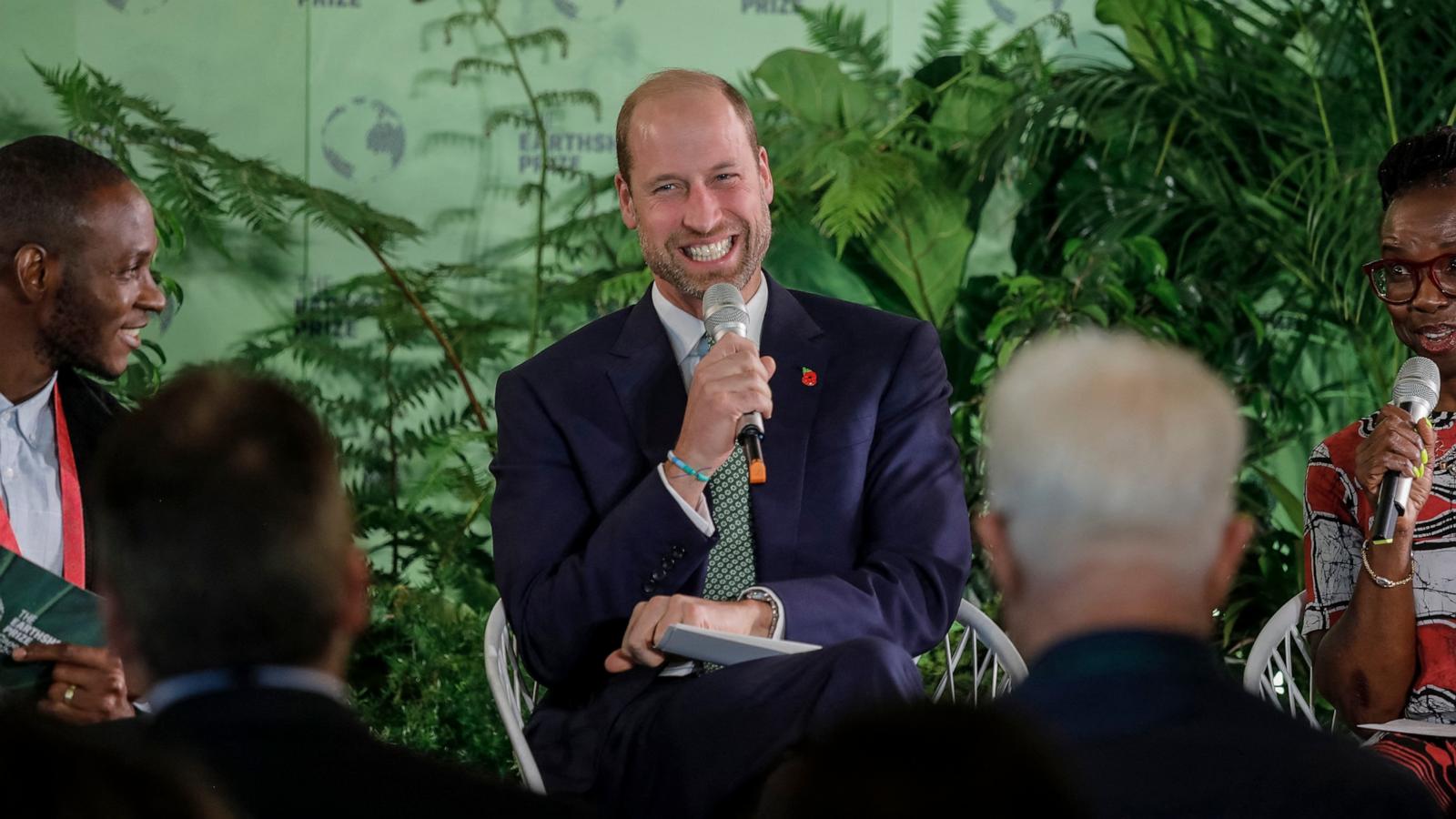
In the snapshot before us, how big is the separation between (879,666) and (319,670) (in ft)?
3.78

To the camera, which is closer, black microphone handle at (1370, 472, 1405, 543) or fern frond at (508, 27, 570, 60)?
→ black microphone handle at (1370, 472, 1405, 543)

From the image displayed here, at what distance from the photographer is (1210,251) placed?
200 inches

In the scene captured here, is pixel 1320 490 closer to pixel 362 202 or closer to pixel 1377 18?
pixel 1377 18

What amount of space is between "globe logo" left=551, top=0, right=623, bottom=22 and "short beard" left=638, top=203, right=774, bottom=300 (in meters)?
2.39

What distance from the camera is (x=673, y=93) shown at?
3092 millimetres

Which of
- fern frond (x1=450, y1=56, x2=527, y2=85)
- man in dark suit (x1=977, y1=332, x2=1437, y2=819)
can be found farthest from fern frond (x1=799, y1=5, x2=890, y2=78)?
man in dark suit (x1=977, y1=332, x2=1437, y2=819)

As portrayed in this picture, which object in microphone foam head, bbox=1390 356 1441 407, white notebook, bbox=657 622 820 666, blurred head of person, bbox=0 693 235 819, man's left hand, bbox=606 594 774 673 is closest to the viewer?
blurred head of person, bbox=0 693 235 819

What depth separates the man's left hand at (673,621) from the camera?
102 inches

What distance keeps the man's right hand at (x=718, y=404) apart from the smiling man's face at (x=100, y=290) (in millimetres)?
985

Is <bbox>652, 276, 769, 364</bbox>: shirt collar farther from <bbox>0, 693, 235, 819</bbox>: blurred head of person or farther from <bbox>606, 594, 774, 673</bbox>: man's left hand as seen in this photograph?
<bbox>0, 693, 235, 819</bbox>: blurred head of person

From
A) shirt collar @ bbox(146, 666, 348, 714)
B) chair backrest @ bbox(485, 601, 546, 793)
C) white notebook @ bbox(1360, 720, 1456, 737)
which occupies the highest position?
shirt collar @ bbox(146, 666, 348, 714)

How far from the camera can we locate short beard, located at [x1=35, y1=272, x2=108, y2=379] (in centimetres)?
282

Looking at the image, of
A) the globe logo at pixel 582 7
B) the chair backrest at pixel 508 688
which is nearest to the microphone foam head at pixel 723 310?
the chair backrest at pixel 508 688

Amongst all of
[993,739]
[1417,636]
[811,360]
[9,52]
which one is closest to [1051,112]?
[811,360]
